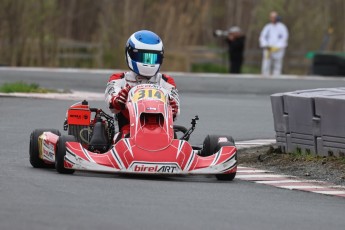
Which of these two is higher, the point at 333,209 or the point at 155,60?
the point at 155,60

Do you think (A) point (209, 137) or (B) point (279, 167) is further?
(B) point (279, 167)

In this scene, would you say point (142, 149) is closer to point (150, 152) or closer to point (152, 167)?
point (150, 152)

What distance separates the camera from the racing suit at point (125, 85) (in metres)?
13.2

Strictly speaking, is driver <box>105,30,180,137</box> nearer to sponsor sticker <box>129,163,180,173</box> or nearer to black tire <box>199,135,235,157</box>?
black tire <box>199,135,235,157</box>

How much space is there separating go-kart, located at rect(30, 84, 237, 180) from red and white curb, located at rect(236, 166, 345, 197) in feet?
1.50

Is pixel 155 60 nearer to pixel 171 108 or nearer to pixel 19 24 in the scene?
pixel 171 108

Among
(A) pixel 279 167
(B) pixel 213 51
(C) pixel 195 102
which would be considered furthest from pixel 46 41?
(A) pixel 279 167

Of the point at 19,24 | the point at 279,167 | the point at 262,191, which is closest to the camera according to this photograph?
the point at 262,191

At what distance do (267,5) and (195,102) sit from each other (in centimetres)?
2117

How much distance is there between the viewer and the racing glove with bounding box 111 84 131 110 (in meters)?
13.0

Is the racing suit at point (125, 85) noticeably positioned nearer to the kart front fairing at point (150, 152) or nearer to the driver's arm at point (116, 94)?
the driver's arm at point (116, 94)

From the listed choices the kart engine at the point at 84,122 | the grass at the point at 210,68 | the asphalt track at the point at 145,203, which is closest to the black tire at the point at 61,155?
the asphalt track at the point at 145,203

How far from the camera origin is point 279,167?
1454 cm

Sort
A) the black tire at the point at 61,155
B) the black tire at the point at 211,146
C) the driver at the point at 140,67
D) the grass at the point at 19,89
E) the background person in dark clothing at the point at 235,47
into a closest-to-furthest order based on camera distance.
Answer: the black tire at the point at 61,155
the black tire at the point at 211,146
the driver at the point at 140,67
the grass at the point at 19,89
the background person in dark clothing at the point at 235,47
